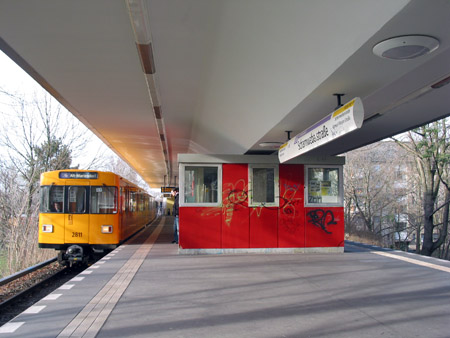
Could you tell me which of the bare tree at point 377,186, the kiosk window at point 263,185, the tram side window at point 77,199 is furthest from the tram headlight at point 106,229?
the bare tree at point 377,186

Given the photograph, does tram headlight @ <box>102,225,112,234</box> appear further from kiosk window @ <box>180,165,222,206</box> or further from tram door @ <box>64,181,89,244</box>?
kiosk window @ <box>180,165,222,206</box>

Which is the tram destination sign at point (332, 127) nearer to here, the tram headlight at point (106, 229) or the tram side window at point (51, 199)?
the tram headlight at point (106, 229)

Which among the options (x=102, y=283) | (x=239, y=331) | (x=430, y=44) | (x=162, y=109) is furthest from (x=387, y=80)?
(x=162, y=109)

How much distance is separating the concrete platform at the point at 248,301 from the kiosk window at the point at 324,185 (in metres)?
2.29

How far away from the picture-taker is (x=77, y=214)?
13.0m

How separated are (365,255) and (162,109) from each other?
23.9 feet

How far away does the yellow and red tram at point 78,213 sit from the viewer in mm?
12836

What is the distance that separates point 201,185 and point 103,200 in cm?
363

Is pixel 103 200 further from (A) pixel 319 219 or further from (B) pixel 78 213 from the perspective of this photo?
(A) pixel 319 219

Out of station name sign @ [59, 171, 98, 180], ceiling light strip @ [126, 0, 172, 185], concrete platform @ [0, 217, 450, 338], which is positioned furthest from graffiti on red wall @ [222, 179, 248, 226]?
station name sign @ [59, 171, 98, 180]

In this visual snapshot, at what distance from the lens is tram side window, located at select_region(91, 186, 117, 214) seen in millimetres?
13154

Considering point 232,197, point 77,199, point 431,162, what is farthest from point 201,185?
point 431,162

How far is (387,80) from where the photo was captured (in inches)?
233

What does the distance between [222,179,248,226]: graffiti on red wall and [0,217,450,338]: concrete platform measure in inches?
71.3
